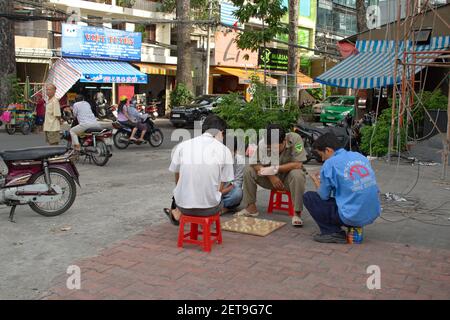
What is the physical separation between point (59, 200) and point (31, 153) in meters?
0.70

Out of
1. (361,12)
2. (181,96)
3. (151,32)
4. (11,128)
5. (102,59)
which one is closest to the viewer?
(11,128)

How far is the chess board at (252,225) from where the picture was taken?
5.50m

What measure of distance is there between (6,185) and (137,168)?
4676 mm

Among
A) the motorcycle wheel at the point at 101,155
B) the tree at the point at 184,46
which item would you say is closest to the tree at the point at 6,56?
the tree at the point at 184,46

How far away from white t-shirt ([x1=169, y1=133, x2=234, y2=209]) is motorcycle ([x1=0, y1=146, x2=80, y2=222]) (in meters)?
2.05

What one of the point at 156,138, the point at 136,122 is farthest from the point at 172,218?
the point at 156,138

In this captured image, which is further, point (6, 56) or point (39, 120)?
point (6, 56)

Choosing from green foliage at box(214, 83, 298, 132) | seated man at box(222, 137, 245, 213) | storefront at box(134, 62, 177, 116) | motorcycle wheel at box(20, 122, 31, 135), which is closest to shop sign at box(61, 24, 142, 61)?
storefront at box(134, 62, 177, 116)

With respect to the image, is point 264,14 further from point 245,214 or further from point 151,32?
point 151,32

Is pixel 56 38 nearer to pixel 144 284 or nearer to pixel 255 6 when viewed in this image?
pixel 255 6

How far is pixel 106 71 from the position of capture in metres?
24.4

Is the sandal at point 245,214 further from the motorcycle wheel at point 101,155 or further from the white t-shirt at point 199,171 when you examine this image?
the motorcycle wheel at point 101,155

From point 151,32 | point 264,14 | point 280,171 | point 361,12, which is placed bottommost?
point 280,171

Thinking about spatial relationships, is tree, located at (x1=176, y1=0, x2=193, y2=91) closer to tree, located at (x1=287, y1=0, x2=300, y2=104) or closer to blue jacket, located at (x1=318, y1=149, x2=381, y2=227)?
tree, located at (x1=287, y1=0, x2=300, y2=104)
